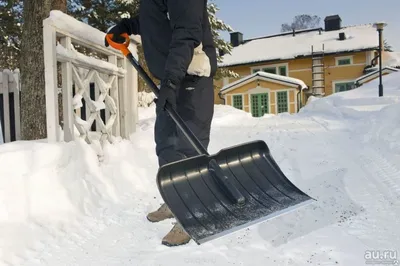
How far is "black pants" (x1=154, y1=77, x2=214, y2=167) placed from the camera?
2.69 m

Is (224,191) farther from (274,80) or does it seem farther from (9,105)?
(274,80)

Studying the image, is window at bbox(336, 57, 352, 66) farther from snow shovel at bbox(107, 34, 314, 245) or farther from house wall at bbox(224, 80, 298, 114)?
snow shovel at bbox(107, 34, 314, 245)

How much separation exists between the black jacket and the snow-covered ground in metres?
1.09

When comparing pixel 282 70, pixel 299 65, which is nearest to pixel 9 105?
pixel 299 65

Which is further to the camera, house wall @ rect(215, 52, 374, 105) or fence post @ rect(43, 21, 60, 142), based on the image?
house wall @ rect(215, 52, 374, 105)

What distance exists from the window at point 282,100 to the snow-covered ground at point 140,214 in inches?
845

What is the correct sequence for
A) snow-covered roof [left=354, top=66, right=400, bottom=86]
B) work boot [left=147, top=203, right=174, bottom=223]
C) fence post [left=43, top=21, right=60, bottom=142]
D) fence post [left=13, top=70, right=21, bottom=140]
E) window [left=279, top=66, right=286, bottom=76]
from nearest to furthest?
1. work boot [left=147, top=203, right=174, bottom=223]
2. fence post [left=43, top=21, right=60, bottom=142]
3. fence post [left=13, top=70, right=21, bottom=140]
4. snow-covered roof [left=354, top=66, right=400, bottom=86]
5. window [left=279, top=66, right=286, bottom=76]

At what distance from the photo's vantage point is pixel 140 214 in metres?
3.06

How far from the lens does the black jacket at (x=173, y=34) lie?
7.78 ft

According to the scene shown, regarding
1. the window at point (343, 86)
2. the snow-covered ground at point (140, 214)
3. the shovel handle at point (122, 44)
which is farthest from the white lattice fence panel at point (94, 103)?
the window at point (343, 86)

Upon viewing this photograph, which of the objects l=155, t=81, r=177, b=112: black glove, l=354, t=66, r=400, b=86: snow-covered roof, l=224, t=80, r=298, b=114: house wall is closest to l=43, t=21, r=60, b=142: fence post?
l=155, t=81, r=177, b=112: black glove

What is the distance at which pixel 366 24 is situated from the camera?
32500 mm

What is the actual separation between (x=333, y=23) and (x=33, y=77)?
33393 mm

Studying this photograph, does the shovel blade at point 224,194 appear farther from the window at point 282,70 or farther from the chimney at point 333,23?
the chimney at point 333,23
